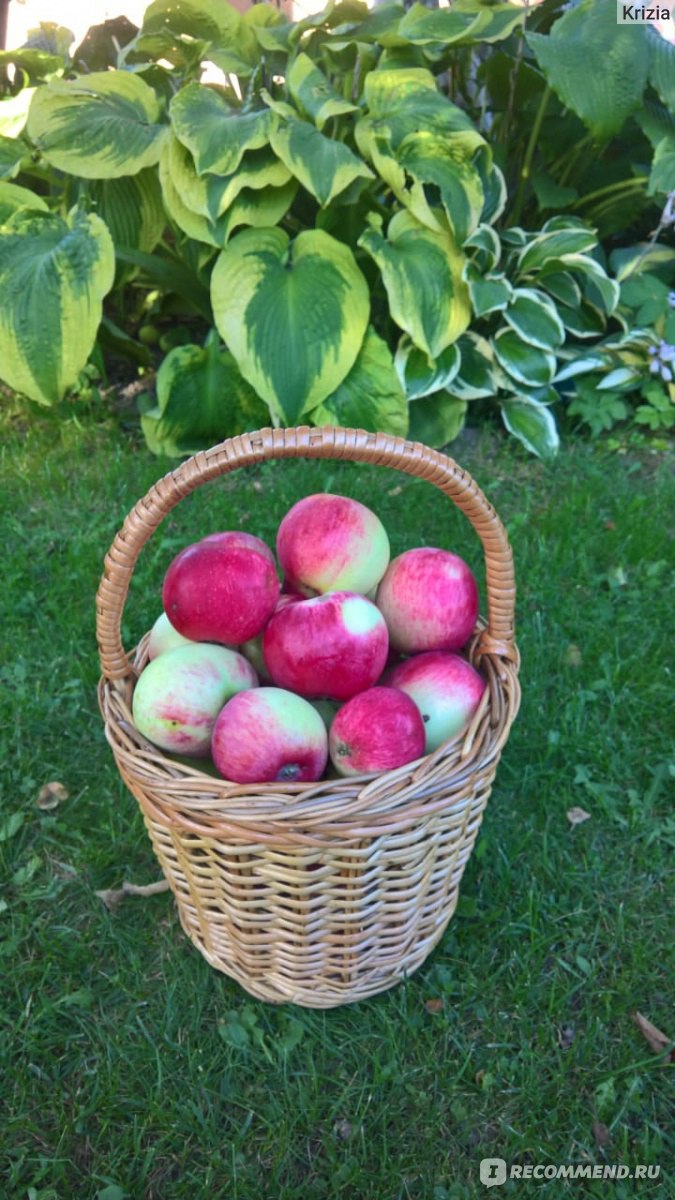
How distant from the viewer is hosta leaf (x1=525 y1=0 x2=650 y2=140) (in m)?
2.16

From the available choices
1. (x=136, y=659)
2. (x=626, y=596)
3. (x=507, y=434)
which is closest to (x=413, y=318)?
(x=507, y=434)

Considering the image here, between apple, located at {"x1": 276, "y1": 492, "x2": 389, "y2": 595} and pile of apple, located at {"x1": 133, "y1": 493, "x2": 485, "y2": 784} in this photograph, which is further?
apple, located at {"x1": 276, "y1": 492, "x2": 389, "y2": 595}

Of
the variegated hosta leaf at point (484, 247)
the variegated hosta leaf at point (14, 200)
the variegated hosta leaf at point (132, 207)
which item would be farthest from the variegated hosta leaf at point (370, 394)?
the variegated hosta leaf at point (14, 200)

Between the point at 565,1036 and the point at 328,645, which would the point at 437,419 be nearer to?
the point at 328,645

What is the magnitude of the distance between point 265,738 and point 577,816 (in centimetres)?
73

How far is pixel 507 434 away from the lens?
2.62 m

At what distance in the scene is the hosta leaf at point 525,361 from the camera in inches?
99.3

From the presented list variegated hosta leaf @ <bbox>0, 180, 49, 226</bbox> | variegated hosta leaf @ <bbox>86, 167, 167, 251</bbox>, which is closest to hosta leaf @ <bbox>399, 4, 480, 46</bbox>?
variegated hosta leaf @ <bbox>86, 167, 167, 251</bbox>

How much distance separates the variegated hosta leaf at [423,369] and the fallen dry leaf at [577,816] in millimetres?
1253

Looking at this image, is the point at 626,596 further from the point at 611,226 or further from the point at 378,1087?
the point at 611,226

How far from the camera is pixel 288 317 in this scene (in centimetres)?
221

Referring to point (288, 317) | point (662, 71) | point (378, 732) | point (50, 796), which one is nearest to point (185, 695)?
point (378, 732)

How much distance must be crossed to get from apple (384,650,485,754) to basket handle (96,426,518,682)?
0.35 feet

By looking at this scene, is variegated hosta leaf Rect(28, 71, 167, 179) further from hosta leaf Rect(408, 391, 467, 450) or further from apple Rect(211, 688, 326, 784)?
apple Rect(211, 688, 326, 784)
